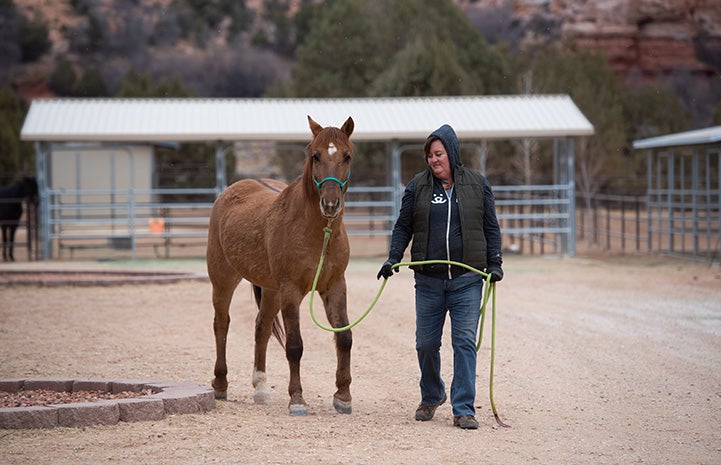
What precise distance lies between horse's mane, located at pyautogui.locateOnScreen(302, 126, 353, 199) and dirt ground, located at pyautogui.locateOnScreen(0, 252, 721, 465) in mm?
1421

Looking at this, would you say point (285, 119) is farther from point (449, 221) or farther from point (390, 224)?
point (449, 221)

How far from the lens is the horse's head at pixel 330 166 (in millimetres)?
6090

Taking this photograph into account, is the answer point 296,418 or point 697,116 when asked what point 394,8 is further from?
point 296,418

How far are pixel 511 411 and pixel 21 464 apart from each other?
308 centimetres

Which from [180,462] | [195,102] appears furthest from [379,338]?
[195,102]

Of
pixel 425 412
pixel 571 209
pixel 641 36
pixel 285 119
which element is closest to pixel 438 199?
pixel 425 412

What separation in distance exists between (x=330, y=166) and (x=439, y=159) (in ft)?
2.14

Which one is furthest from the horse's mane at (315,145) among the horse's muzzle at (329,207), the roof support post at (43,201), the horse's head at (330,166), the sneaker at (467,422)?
the roof support post at (43,201)

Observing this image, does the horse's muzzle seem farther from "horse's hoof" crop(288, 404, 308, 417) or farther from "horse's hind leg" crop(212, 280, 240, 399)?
"horse's hind leg" crop(212, 280, 240, 399)

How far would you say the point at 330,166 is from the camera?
6207 mm

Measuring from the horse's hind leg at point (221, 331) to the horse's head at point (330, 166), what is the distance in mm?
1540

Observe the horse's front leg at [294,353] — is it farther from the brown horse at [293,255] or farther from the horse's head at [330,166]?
the horse's head at [330,166]

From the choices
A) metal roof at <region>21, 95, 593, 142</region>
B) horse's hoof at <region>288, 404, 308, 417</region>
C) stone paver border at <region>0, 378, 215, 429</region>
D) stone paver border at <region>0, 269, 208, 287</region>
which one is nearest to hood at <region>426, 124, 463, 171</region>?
horse's hoof at <region>288, 404, 308, 417</region>

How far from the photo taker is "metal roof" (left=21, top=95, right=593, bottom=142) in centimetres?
2081
